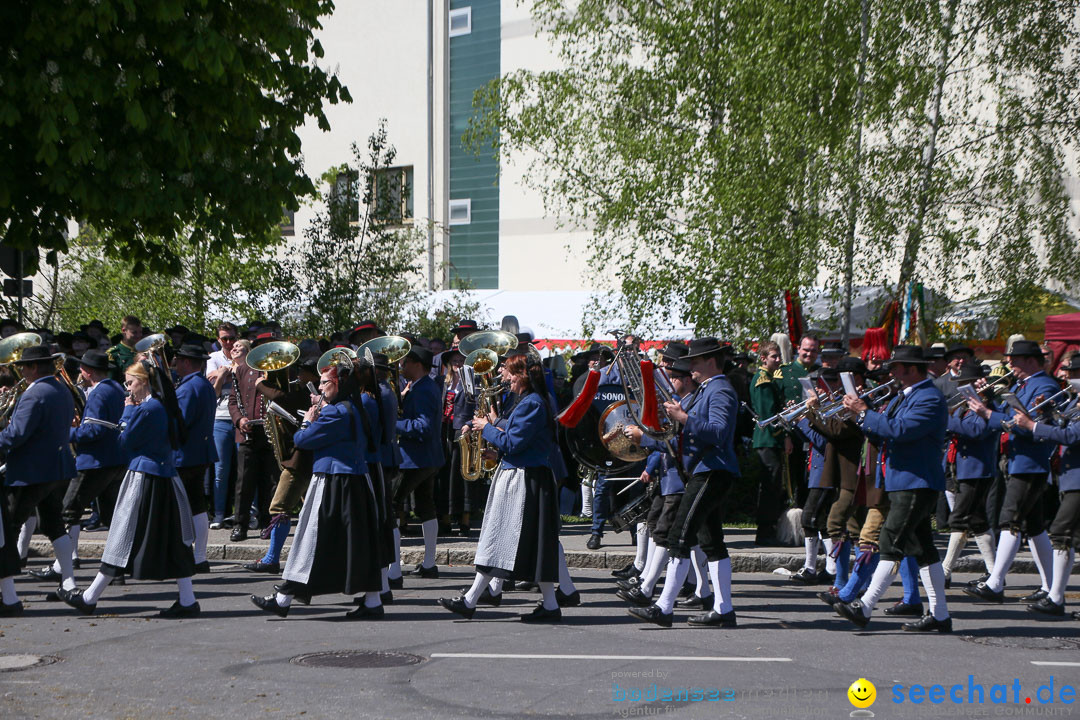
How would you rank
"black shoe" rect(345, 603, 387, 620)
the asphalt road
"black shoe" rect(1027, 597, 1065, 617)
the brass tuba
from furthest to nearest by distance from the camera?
the brass tuba, "black shoe" rect(1027, 597, 1065, 617), "black shoe" rect(345, 603, 387, 620), the asphalt road

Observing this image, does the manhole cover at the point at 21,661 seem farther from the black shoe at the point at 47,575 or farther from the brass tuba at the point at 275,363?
the brass tuba at the point at 275,363

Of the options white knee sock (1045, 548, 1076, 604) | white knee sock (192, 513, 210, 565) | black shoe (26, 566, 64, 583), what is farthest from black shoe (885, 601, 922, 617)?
black shoe (26, 566, 64, 583)

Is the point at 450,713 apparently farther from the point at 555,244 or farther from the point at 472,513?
the point at 555,244

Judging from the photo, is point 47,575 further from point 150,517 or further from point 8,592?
point 150,517

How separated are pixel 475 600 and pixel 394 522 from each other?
1.03m

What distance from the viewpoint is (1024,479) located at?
10.3 metres

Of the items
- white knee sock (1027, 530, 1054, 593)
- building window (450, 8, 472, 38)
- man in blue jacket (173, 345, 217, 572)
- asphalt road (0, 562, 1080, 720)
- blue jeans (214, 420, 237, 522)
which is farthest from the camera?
building window (450, 8, 472, 38)

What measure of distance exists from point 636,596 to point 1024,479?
3215mm

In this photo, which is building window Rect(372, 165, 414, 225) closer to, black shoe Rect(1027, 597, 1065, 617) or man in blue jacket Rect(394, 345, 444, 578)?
man in blue jacket Rect(394, 345, 444, 578)

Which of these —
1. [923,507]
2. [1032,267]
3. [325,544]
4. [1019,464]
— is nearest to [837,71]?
[1032,267]

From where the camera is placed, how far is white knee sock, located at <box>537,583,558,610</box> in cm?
930

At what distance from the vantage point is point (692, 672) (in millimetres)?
7516

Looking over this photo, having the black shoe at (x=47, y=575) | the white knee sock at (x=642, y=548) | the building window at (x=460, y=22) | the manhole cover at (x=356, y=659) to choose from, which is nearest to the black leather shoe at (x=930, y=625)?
the white knee sock at (x=642, y=548)

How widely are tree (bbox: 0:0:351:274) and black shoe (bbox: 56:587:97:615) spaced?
480cm
